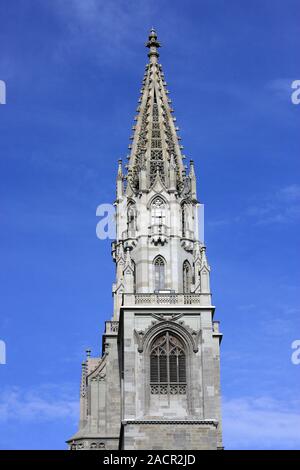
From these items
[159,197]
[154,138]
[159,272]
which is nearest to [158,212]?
[159,197]

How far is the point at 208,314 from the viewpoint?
7212cm

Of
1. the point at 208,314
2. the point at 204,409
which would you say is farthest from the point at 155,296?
the point at 204,409

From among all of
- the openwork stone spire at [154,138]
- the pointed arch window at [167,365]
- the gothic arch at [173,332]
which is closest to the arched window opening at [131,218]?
the openwork stone spire at [154,138]

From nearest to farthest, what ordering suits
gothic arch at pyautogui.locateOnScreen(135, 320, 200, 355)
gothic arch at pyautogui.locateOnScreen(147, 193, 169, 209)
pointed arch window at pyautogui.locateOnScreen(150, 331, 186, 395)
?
1. pointed arch window at pyautogui.locateOnScreen(150, 331, 186, 395)
2. gothic arch at pyautogui.locateOnScreen(135, 320, 200, 355)
3. gothic arch at pyautogui.locateOnScreen(147, 193, 169, 209)

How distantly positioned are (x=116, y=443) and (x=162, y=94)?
2736cm

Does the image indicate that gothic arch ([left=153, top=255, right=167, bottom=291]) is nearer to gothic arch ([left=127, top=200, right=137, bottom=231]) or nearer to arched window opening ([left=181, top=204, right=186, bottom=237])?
arched window opening ([left=181, top=204, right=186, bottom=237])

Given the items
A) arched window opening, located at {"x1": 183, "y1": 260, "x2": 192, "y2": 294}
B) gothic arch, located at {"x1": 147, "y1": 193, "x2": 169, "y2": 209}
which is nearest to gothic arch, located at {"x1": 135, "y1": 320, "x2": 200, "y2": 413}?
arched window opening, located at {"x1": 183, "y1": 260, "x2": 192, "y2": 294}

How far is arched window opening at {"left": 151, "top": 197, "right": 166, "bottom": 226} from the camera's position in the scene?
7838 cm

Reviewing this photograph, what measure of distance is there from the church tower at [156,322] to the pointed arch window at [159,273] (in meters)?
0.07

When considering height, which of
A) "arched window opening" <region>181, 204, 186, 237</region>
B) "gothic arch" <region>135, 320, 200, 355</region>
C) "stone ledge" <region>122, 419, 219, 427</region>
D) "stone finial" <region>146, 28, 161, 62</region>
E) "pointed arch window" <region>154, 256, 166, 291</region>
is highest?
"stone finial" <region>146, 28, 161, 62</region>

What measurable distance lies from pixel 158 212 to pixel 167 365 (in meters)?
12.5

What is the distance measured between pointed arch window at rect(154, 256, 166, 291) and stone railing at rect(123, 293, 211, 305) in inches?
105

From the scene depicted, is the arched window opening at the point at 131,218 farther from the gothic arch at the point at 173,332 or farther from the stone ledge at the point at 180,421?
→ the stone ledge at the point at 180,421

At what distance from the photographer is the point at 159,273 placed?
3004 inches
